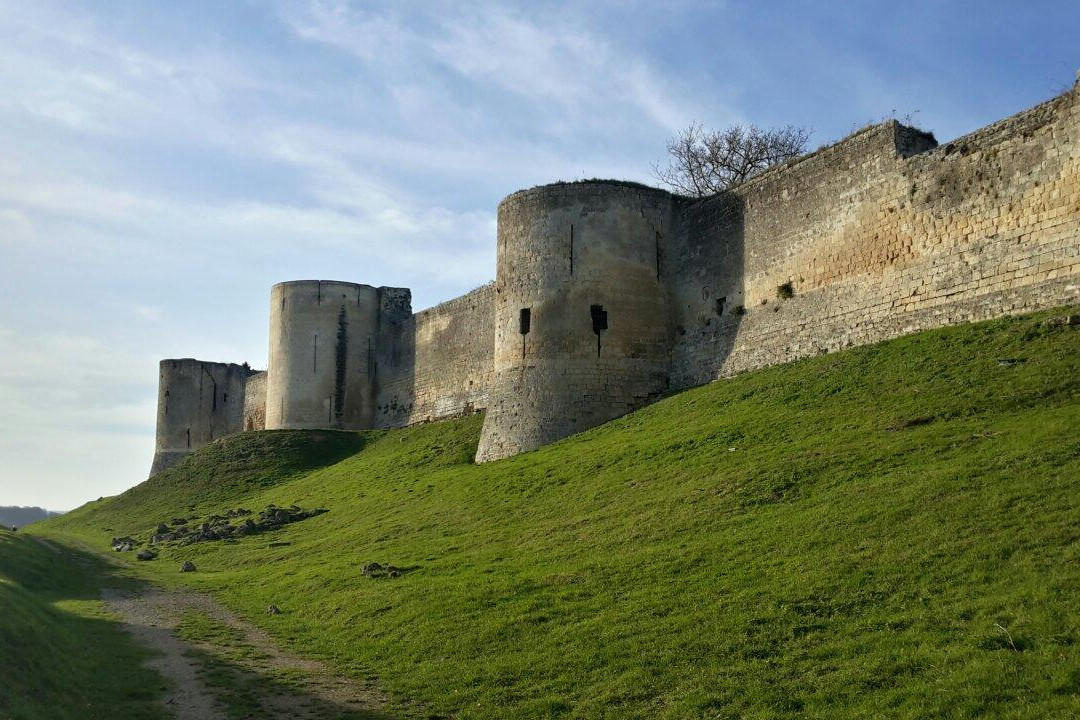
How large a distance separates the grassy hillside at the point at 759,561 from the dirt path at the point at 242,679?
1.59ft

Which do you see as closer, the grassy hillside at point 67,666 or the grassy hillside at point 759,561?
the grassy hillside at point 759,561

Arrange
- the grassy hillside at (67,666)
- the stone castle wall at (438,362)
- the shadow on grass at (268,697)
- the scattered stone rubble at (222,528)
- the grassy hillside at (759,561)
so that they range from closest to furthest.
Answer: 1. the grassy hillside at (759,561)
2. the grassy hillside at (67,666)
3. the shadow on grass at (268,697)
4. the scattered stone rubble at (222,528)
5. the stone castle wall at (438,362)

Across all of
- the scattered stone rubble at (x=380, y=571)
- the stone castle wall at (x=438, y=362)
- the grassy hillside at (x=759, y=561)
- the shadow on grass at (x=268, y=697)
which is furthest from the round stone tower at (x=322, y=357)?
the shadow on grass at (x=268, y=697)

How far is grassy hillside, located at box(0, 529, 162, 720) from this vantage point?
10969mm

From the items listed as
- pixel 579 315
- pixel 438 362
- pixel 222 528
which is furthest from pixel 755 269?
pixel 438 362

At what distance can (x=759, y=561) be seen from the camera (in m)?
13.2

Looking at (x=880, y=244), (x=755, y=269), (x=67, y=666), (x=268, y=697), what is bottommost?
(x=268, y=697)

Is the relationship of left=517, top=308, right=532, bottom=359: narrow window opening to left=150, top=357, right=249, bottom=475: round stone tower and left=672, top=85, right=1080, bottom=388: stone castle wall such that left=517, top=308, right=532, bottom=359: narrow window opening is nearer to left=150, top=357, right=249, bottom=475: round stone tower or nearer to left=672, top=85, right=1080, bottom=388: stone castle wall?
left=672, top=85, right=1080, bottom=388: stone castle wall

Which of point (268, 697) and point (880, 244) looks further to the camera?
point (880, 244)

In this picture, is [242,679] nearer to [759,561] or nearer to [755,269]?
[759,561]

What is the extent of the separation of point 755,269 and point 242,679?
16.6 meters

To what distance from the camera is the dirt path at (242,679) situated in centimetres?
1177

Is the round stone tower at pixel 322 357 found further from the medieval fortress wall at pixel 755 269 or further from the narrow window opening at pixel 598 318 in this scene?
the narrow window opening at pixel 598 318

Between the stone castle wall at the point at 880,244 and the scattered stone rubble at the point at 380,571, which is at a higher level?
the stone castle wall at the point at 880,244
